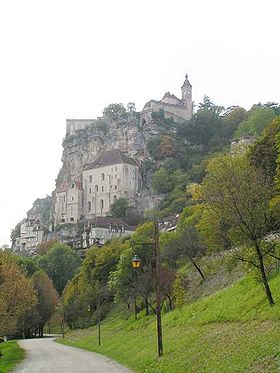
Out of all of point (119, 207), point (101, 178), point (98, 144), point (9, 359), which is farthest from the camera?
point (98, 144)

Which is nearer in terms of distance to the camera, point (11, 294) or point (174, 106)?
point (11, 294)

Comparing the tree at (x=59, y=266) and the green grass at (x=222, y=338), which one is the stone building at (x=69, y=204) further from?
the green grass at (x=222, y=338)

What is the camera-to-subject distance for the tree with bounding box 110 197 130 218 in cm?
12975

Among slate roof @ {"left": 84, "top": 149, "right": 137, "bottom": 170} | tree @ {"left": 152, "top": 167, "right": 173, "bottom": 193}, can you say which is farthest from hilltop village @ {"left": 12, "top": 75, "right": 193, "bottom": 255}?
tree @ {"left": 152, "top": 167, "right": 173, "bottom": 193}

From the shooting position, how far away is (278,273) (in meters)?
27.8

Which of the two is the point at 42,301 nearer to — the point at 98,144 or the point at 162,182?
the point at 162,182

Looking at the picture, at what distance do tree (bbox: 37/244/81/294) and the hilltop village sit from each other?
15.9 m

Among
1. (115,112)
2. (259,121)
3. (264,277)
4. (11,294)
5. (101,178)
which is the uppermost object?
(115,112)

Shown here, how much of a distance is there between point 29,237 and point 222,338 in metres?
137

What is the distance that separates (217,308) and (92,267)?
5043cm

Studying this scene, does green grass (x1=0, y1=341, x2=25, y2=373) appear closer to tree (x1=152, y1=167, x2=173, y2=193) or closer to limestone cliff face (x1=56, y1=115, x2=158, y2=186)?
tree (x1=152, y1=167, x2=173, y2=193)

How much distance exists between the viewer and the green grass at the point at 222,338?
14.9m

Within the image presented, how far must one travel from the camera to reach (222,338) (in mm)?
19625

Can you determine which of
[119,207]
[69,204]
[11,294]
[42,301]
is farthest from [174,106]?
[11,294]
